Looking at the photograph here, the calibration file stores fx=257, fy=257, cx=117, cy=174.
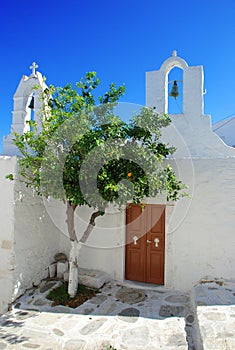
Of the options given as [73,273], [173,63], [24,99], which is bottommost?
[73,273]

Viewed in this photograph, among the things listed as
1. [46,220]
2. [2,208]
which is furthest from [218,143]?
[2,208]

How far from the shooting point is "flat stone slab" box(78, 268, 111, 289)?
661cm

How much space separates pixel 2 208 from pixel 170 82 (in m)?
5.84

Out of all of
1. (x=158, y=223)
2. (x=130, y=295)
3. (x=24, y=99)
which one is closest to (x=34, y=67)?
(x=24, y=99)

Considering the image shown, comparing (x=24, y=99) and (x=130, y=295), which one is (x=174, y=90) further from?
(x=130, y=295)

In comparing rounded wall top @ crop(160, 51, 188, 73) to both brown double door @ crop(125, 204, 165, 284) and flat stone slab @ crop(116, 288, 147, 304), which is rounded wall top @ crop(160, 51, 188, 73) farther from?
flat stone slab @ crop(116, 288, 147, 304)

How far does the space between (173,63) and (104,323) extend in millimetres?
6775

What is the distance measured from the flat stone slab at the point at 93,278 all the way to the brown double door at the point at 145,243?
65 cm

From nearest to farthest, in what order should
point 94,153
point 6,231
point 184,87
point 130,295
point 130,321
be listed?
point 94,153 → point 130,321 → point 6,231 → point 130,295 → point 184,87

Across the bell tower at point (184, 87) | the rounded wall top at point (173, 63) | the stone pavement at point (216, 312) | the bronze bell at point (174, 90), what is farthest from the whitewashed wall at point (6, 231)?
the bronze bell at point (174, 90)

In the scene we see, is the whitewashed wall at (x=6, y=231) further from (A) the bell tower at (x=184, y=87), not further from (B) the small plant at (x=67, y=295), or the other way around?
(A) the bell tower at (x=184, y=87)

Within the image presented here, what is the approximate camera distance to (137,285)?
22.3 ft

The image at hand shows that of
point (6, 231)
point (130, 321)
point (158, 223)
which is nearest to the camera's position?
point (130, 321)

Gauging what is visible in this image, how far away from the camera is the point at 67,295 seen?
603 cm
